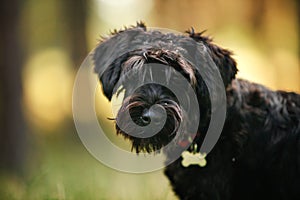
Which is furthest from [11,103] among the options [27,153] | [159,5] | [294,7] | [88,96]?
[159,5]

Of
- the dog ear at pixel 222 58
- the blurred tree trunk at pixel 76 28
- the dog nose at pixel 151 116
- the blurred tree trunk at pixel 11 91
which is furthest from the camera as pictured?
the blurred tree trunk at pixel 76 28

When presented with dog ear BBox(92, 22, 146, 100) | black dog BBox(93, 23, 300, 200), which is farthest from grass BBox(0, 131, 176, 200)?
dog ear BBox(92, 22, 146, 100)

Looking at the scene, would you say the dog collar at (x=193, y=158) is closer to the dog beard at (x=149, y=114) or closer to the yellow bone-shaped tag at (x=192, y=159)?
the yellow bone-shaped tag at (x=192, y=159)

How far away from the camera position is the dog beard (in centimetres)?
445

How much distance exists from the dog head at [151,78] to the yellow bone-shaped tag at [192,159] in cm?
20

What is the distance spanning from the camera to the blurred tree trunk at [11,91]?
360 inches

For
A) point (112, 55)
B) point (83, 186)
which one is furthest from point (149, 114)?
point (83, 186)

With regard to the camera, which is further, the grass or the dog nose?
the grass

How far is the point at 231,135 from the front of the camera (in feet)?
15.8

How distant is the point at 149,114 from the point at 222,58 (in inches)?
37.4

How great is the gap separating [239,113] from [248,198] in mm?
681

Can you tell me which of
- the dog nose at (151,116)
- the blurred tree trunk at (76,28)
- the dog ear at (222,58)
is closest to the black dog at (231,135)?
the dog ear at (222,58)

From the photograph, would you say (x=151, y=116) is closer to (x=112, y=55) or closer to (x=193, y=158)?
(x=193, y=158)

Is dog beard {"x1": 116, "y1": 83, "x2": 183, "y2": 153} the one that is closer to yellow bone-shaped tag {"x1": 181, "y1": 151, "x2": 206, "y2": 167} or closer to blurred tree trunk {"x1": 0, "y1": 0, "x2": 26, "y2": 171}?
yellow bone-shaped tag {"x1": 181, "y1": 151, "x2": 206, "y2": 167}
